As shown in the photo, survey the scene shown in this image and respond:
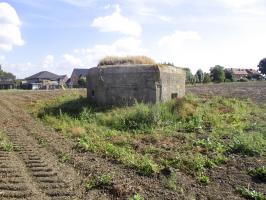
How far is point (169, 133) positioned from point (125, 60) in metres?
5.98

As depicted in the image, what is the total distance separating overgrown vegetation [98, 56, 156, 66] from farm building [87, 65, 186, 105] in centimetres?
94

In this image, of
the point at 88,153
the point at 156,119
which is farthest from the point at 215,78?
the point at 88,153

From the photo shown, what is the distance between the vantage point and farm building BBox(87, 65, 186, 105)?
13500mm

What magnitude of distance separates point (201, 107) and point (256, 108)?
9.02ft

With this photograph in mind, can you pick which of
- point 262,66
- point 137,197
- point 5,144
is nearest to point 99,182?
point 137,197

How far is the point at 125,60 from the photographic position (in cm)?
1516

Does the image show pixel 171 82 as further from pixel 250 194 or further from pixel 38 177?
pixel 250 194

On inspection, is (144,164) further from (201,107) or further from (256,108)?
(256,108)

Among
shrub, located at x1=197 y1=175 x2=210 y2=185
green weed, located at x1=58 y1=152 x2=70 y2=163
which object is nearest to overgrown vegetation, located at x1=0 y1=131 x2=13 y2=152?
green weed, located at x1=58 y1=152 x2=70 y2=163

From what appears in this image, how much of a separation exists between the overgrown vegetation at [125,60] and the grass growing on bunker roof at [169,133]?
218 centimetres

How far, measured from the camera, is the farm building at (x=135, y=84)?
1350cm

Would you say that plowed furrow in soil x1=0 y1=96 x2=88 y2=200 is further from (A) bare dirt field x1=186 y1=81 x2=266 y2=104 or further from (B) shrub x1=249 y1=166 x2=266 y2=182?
(A) bare dirt field x1=186 y1=81 x2=266 y2=104

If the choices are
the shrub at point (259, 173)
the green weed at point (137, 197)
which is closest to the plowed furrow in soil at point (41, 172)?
the green weed at point (137, 197)

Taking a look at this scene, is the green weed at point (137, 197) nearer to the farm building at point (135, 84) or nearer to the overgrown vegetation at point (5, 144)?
the overgrown vegetation at point (5, 144)
